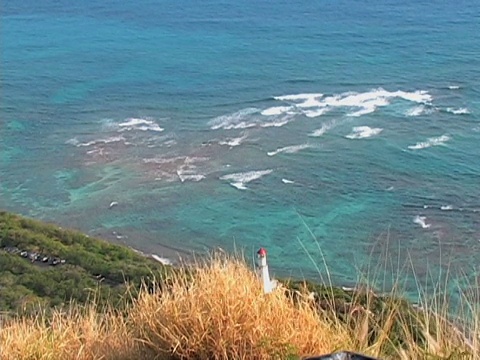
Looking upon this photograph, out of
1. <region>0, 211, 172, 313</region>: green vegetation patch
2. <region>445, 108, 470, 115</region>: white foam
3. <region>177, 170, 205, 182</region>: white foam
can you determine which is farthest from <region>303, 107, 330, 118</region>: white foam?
<region>0, 211, 172, 313</region>: green vegetation patch

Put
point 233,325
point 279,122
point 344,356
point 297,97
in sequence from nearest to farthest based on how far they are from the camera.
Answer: point 344,356 → point 233,325 → point 279,122 → point 297,97

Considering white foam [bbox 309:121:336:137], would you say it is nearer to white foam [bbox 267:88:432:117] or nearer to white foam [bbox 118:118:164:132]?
white foam [bbox 267:88:432:117]

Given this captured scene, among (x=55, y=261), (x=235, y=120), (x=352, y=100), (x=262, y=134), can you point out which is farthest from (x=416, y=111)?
(x=55, y=261)

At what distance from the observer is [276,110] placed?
31.1 meters

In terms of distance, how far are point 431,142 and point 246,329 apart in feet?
78.4

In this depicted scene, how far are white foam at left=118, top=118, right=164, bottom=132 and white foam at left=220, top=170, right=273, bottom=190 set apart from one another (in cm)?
538

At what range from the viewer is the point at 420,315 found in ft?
13.8

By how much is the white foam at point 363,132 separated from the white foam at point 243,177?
382 cm

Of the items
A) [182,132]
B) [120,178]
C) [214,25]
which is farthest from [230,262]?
[214,25]

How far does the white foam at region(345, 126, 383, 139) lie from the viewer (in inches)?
1097

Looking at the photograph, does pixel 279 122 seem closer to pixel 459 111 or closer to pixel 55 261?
pixel 459 111

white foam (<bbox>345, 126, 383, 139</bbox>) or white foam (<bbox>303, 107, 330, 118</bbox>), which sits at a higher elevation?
white foam (<bbox>303, 107, 330, 118</bbox>)

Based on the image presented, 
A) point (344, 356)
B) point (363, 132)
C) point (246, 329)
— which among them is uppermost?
point (344, 356)

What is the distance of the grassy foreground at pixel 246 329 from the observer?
154 inches
